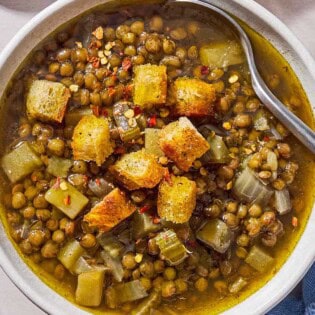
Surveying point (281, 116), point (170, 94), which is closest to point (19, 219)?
point (170, 94)

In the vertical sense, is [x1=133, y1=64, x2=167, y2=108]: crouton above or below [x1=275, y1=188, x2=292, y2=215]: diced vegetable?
above

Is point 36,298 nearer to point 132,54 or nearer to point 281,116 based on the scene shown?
point 132,54

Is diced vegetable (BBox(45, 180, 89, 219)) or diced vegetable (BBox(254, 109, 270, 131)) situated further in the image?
diced vegetable (BBox(254, 109, 270, 131))

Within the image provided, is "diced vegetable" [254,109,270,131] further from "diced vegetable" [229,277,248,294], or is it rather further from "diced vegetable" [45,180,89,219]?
"diced vegetable" [45,180,89,219]

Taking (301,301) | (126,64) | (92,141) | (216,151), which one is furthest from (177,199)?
(301,301)

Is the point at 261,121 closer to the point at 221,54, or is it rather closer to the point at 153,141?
the point at 221,54

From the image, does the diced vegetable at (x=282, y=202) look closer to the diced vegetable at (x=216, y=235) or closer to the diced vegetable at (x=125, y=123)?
the diced vegetable at (x=216, y=235)

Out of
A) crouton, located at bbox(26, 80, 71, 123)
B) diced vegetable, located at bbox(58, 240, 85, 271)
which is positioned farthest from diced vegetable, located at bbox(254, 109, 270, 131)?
diced vegetable, located at bbox(58, 240, 85, 271)
